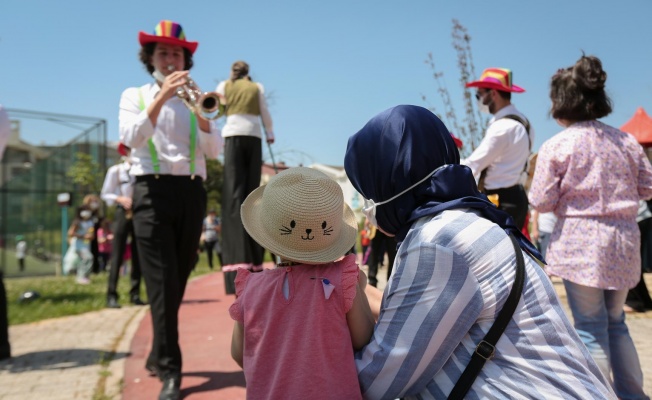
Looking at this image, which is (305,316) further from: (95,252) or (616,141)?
(95,252)

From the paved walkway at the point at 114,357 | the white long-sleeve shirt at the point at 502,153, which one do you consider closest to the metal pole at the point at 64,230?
the paved walkway at the point at 114,357

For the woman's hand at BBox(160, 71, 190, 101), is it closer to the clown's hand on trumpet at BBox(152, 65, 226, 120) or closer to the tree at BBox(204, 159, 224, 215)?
the clown's hand on trumpet at BBox(152, 65, 226, 120)

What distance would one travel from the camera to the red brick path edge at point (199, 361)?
368 centimetres

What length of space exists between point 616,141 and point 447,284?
7.18 feet

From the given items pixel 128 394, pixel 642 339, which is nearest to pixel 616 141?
pixel 642 339

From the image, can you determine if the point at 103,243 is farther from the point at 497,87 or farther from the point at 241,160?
the point at 497,87

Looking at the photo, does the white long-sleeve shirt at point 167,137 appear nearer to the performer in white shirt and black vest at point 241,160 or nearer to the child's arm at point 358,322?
the performer in white shirt and black vest at point 241,160

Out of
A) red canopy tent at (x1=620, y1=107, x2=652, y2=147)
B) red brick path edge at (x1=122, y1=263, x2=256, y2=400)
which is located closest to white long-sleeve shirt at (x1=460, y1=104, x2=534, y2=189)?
red brick path edge at (x1=122, y1=263, x2=256, y2=400)

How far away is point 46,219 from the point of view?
18.5 m

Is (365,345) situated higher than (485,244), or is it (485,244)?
(485,244)

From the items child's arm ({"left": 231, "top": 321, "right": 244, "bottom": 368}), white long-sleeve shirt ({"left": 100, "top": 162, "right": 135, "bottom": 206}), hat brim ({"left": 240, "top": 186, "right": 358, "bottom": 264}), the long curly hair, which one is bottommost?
child's arm ({"left": 231, "top": 321, "right": 244, "bottom": 368})

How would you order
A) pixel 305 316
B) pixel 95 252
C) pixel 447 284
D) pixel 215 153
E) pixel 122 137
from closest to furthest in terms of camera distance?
1. pixel 447 284
2. pixel 305 316
3. pixel 122 137
4. pixel 215 153
5. pixel 95 252

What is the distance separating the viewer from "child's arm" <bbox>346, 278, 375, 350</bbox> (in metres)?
1.92

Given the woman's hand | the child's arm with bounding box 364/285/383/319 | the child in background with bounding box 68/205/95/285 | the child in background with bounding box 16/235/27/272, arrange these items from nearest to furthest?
the child's arm with bounding box 364/285/383/319, the woman's hand, the child in background with bounding box 68/205/95/285, the child in background with bounding box 16/235/27/272
